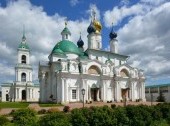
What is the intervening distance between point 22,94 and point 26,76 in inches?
216

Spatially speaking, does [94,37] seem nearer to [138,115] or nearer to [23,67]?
[23,67]

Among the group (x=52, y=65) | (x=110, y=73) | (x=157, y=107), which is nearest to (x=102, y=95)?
(x=110, y=73)

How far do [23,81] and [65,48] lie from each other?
26.4m

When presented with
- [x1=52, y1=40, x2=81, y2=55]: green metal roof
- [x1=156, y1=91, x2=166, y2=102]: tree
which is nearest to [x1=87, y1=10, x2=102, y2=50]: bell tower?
[x1=52, y1=40, x2=81, y2=55]: green metal roof

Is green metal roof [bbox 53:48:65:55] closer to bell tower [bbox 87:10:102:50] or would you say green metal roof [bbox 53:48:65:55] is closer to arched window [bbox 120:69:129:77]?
bell tower [bbox 87:10:102:50]

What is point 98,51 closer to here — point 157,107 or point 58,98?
point 58,98

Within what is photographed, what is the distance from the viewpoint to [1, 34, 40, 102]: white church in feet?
226

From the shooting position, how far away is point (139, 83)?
54531mm

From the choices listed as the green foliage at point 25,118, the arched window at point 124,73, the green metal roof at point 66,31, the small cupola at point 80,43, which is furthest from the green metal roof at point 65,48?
the green foliage at point 25,118

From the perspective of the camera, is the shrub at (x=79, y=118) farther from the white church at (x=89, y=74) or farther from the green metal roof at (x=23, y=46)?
the green metal roof at (x=23, y=46)

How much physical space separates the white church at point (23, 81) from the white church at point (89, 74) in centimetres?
2034


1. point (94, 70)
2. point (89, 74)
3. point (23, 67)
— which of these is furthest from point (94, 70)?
point (23, 67)

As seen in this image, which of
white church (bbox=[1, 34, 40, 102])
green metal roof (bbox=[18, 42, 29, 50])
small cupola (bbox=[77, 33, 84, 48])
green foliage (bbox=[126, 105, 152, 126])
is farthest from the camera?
green metal roof (bbox=[18, 42, 29, 50])

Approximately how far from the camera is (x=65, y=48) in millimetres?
49156
